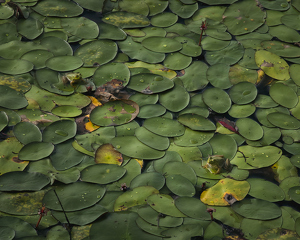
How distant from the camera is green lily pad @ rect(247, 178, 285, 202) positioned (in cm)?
228

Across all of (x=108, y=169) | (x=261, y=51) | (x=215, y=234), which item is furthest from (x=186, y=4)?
(x=215, y=234)

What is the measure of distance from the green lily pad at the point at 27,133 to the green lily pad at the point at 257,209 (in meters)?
1.36

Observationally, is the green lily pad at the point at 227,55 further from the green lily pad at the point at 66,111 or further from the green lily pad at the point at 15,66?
the green lily pad at the point at 15,66

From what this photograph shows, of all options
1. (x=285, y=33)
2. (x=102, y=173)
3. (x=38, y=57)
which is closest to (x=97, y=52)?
(x=38, y=57)

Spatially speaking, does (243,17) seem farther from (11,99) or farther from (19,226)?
(19,226)

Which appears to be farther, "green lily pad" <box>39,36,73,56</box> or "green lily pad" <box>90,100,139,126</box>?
"green lily pad" <box>39,36,73,56</box>

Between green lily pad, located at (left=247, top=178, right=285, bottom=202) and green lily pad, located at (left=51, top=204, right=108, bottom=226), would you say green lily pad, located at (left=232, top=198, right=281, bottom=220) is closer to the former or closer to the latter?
green lily pad, located at (left=247, top=178, right=285, bottom=202)

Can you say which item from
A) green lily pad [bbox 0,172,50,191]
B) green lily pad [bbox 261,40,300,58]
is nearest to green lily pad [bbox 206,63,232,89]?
green lily pad [bbox 261,40,300,58]

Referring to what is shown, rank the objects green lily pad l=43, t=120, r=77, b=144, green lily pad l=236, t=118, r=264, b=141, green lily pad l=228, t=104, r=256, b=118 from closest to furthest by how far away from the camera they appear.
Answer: green lily pad l=43, t=120, r=77, b=144
green lily pad l=236, t=118, r=264, b=141
green lily pad l=228, t=104, r=256, b=118

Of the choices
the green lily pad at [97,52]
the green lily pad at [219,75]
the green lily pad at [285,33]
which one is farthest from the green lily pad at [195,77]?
the green lily pad at [285,33]

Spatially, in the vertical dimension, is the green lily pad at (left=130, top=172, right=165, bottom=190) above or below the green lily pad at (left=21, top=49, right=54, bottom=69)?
below

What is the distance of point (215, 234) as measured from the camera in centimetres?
208

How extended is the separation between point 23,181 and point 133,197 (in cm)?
68

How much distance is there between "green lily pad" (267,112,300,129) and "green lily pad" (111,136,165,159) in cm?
88
